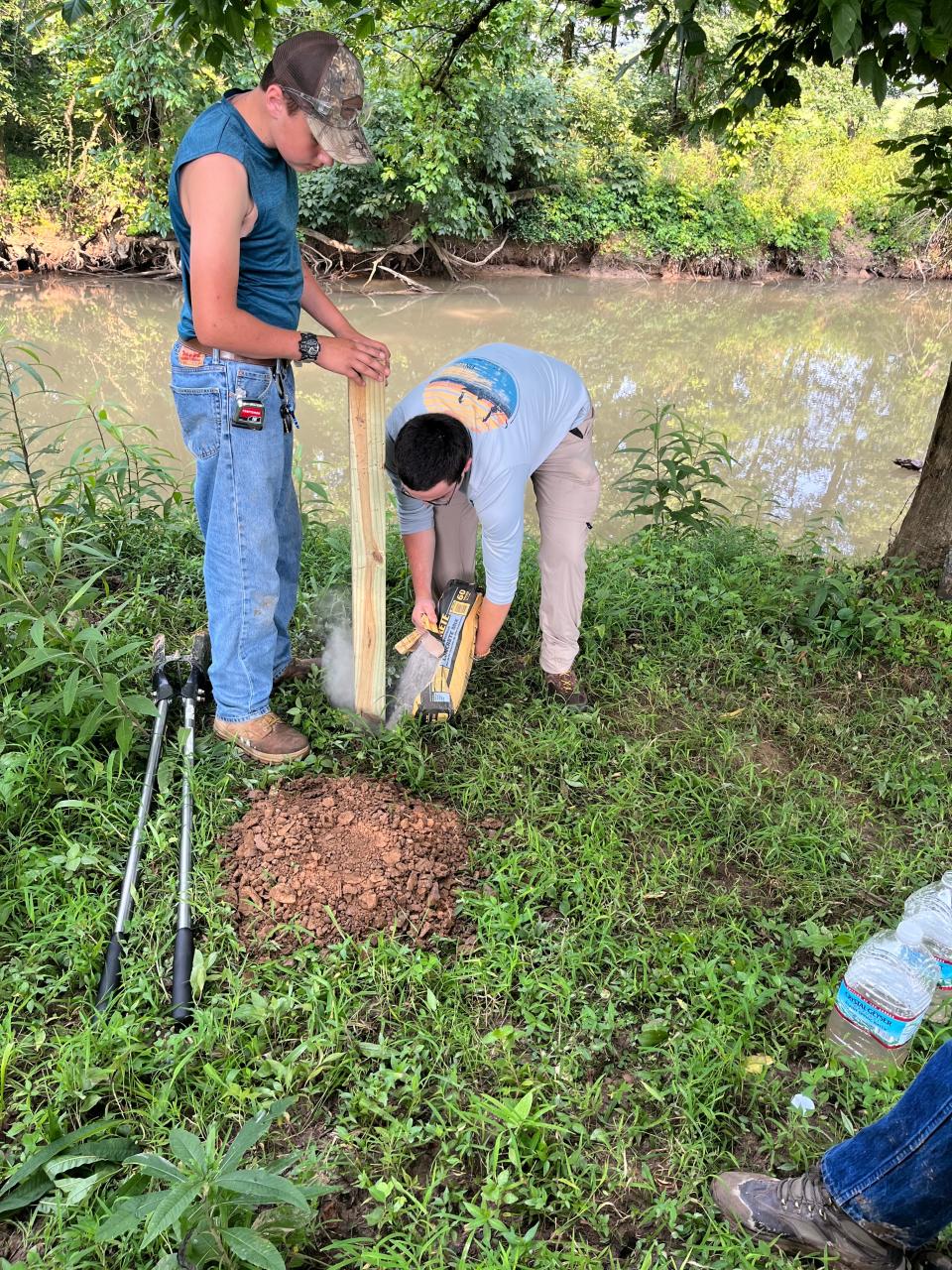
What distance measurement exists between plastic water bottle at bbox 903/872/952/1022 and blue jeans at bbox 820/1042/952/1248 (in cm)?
62

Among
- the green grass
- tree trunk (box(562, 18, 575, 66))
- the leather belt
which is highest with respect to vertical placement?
tree trunk (box(562, 18, 575, 66))

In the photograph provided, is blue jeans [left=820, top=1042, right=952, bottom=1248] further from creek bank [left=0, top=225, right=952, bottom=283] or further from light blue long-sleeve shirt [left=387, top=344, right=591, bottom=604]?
creek bank [left=0, top=225, right=952, bottom=283]

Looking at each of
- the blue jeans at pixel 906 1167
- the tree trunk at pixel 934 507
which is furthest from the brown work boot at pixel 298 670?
the tree trunk at pixel 934 507

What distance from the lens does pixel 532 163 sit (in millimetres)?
13969

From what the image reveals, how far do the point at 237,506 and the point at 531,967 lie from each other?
1.49 metres

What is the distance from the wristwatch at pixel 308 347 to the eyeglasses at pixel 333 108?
20.5 inches

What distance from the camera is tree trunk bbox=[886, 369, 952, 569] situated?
3.51 meters

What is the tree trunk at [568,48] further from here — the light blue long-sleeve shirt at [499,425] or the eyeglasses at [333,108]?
the eyeglasses at [333,108]

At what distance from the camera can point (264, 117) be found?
2021 millimetres

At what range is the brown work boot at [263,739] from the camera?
97.5 inches

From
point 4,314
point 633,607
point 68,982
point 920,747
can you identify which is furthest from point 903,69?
point 4,314

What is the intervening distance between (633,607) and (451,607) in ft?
3.61

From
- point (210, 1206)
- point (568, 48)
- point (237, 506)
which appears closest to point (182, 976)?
point (210, 1206)

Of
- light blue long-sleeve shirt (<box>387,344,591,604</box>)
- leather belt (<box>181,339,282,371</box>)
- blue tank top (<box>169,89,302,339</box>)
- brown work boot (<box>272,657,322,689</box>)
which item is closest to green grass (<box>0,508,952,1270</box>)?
brown work boot (<box>272,657,322,689</box>)
